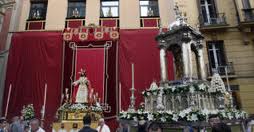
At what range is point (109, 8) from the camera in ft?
48.0

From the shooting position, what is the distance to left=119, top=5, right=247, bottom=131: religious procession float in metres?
5.65

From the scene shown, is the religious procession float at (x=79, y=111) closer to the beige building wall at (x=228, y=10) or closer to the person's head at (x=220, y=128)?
the person's head at (x=220, y=128)

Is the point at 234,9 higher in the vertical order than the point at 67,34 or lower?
higher

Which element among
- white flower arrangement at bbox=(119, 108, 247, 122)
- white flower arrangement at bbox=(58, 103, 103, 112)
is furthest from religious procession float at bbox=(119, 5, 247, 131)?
white flower arrangement at bbox=(58, 103, 103, 112)

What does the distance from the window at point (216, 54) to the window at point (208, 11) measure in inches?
52.7

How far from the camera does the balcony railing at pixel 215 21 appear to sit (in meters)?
12.6

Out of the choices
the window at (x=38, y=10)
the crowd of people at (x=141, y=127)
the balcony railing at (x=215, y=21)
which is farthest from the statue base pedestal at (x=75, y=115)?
the balcony railing at (x=215, y=21)

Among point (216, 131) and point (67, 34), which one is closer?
point (216, 131)

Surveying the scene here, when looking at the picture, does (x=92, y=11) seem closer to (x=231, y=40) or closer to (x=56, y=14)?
(x=56, y=14)

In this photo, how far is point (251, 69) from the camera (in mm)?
11891

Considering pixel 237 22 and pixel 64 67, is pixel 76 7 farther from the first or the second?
pixel 237 22

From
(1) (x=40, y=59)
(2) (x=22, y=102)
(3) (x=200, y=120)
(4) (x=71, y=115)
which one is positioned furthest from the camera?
(1) (x=40, y=59)

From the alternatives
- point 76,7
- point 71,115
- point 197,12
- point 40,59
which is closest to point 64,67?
point 40,59

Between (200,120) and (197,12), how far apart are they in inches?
364
